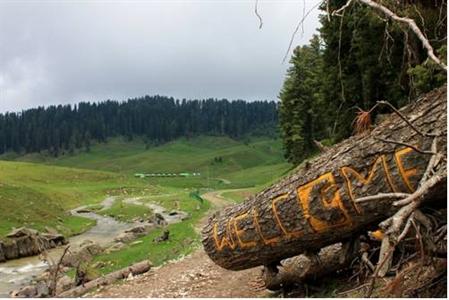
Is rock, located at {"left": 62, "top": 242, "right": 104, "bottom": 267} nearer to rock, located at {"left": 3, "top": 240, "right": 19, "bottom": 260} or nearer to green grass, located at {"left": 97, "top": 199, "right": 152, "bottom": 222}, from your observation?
rock, located at {"left": 3, "top": 240, "right": 19, "bottom": 260}

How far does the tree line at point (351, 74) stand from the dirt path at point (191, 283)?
4.61m

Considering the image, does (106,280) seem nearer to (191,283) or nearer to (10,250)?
(191,283)

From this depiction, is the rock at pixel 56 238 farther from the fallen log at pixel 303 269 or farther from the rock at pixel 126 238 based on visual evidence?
the fallen log at pixel 303 269

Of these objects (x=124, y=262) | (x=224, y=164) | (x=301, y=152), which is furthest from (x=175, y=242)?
(x=224, y=164)

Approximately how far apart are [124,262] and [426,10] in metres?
19.3

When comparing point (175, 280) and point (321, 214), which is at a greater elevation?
point (321, 214)

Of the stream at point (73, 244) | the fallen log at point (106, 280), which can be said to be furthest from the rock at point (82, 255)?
the fallen log at point (106, 280)

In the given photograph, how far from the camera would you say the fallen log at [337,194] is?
7453 millimetres

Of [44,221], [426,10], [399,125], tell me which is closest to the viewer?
[399,125]

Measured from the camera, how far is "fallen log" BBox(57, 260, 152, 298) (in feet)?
A: 58.5

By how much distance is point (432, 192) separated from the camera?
621 cm

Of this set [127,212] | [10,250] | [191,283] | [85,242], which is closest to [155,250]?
[10,250]

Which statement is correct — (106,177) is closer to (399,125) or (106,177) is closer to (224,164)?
(224,164)

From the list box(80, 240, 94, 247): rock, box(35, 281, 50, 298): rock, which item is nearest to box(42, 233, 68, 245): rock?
box(80, 240, 94, 247): rock
